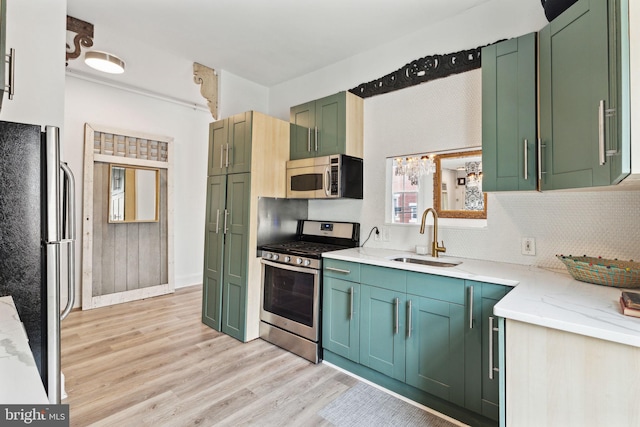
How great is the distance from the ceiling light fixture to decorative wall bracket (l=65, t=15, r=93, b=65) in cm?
9

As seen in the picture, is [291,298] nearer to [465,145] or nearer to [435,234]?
[435,234]

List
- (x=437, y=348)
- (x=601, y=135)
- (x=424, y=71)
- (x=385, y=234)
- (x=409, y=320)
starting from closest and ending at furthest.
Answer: (x=601, y=135) → (x=437, y=348) → (x=409, y=320) → (x=424, y=71) → (x=385, y=234)

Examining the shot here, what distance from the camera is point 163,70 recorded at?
386 cm

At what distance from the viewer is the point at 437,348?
192 centimetres

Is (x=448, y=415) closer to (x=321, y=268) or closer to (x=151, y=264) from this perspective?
(x=321, y=268)

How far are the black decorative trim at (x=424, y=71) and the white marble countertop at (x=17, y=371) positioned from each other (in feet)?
9.42

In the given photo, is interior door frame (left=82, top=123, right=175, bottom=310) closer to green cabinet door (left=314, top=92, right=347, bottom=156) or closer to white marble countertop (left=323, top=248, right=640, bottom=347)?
green cabinet door (left=314, top=92, right=347, bottom=156)

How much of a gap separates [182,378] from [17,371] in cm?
183

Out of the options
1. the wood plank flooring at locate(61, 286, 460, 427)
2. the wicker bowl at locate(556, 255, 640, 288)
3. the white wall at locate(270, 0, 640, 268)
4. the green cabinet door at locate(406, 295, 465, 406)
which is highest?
the white wall at locate(270, 0, 640, 268)

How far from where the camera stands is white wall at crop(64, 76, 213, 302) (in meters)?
3.53

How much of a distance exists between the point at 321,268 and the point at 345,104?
59.5 inches

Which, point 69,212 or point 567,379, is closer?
point 567,379

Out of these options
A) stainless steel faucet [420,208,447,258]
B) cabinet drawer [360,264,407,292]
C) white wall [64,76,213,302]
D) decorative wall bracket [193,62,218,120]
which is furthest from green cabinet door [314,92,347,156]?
white wall [64,76,213,302]

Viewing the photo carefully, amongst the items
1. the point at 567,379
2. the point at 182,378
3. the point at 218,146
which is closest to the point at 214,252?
the point at 218,146
